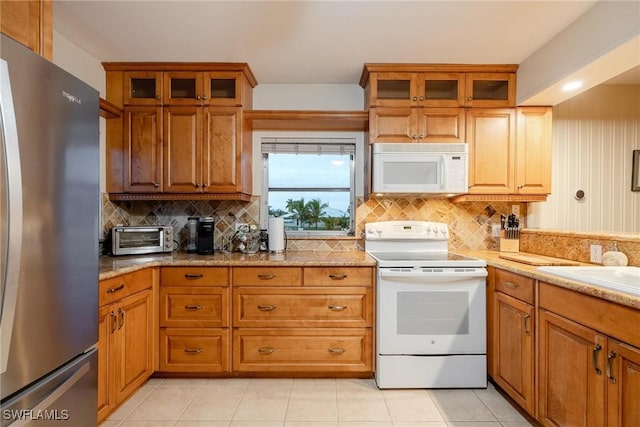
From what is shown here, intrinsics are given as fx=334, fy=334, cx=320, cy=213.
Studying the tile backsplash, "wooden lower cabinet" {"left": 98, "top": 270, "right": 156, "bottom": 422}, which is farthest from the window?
"wooden lower cabinet" {"left": 98, "top": 270, "right": 156, "bottom": 422}

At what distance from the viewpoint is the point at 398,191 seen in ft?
8.30

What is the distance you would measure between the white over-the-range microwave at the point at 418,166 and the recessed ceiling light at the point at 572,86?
0.69m

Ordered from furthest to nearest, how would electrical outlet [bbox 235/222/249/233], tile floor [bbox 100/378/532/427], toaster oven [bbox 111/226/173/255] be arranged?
1. electrical outlet [bbox 235/222/249/233]
2. toaster oven [bbox 111/226/173/255]
3. tile floor [bbox 100/378/532/427]

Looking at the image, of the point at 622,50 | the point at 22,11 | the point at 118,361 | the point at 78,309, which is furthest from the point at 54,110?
the point at 622,50

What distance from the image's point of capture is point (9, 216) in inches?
38.2

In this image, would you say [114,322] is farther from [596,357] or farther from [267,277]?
[596,357]

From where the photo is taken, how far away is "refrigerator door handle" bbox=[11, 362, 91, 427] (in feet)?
3.57

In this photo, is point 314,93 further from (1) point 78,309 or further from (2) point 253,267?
(1) point 78,309

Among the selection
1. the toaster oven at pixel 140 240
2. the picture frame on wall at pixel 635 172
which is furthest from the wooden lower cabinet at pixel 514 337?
the toaster oven at pixel 140 240

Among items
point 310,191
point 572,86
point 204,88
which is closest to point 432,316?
point 310,191

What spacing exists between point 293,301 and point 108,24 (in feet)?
6.84

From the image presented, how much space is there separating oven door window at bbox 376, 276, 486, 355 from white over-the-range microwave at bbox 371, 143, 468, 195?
707 millimetres

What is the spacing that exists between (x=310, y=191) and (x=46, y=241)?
214 centimetres

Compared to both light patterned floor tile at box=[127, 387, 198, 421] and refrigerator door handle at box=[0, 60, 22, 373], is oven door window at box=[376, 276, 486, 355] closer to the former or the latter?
light patterned floor tile at box=[127, 387, 198, 421]
